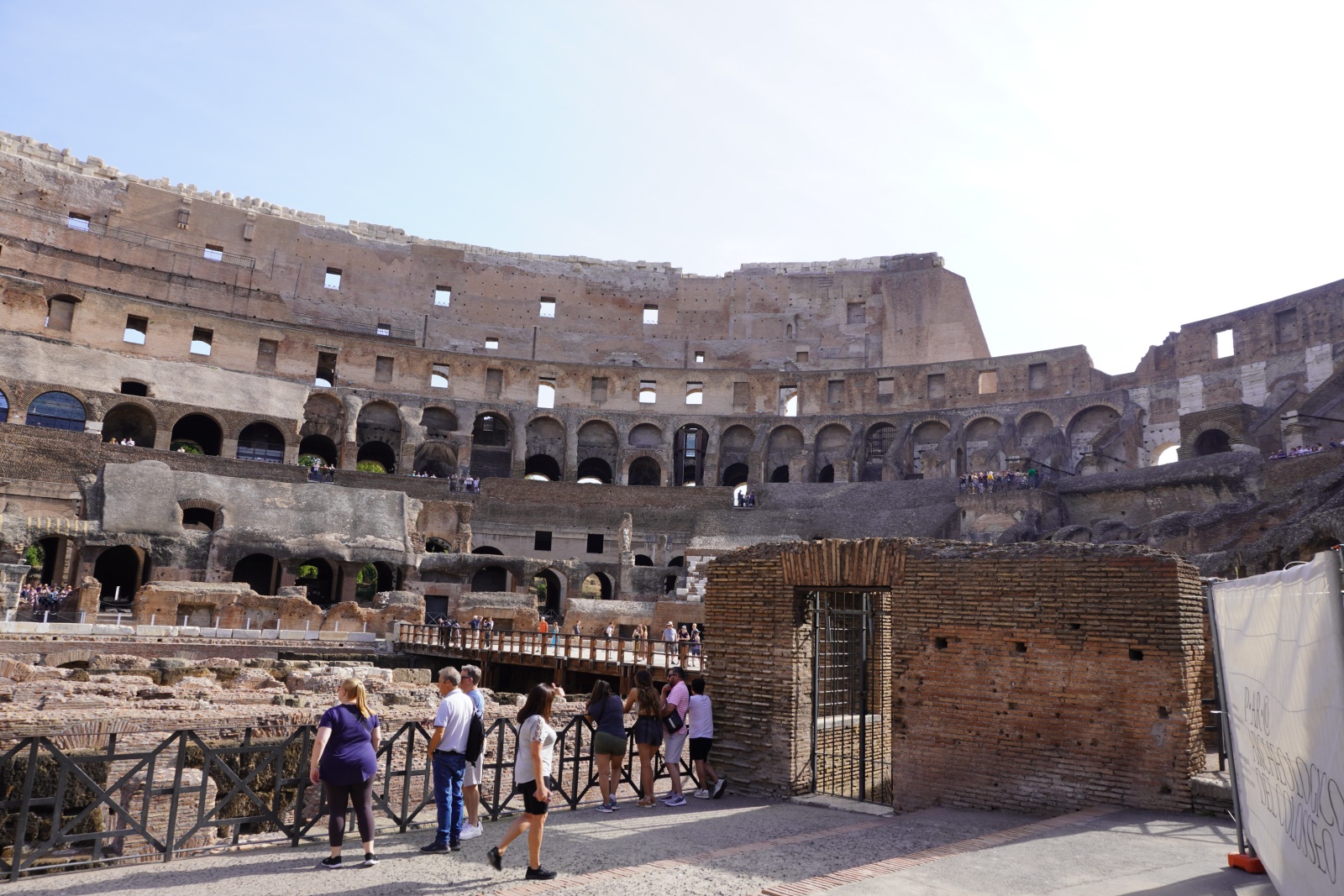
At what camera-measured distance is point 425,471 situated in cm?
4253

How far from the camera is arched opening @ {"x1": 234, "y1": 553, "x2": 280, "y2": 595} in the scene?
29.7m

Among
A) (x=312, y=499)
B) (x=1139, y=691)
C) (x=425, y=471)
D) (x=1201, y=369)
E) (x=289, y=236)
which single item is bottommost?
(x=1139, y=691)

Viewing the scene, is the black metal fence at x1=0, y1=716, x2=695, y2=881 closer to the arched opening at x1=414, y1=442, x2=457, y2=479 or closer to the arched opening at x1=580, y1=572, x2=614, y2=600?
the arched opening at x1=580, y1=572, x2=614, y2=600

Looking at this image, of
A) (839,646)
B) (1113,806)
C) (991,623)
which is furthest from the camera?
(839,646)

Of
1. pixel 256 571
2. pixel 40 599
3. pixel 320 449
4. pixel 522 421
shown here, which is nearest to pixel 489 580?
pixel 256 571

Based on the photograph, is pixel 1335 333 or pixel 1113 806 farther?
pixel 1335 333

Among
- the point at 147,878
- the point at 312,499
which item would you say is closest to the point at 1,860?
the point at 147,878

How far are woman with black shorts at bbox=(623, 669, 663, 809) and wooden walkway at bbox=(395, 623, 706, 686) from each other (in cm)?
720

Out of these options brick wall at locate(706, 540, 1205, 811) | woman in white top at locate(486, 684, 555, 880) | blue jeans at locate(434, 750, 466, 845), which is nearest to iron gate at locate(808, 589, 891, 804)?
brick wall at locate(706, 540, 1205, 811)

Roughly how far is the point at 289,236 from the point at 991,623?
158 ft

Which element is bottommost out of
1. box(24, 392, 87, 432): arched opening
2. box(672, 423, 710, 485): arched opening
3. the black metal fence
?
the black metal fence

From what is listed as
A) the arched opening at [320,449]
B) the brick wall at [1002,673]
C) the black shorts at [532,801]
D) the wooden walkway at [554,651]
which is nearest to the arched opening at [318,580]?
the arched opening at [320,449]

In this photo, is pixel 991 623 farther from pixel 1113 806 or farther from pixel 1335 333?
pixel 1335 333

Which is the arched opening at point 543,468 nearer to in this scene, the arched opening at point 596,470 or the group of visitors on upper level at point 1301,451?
the arched opening at point 596,470
